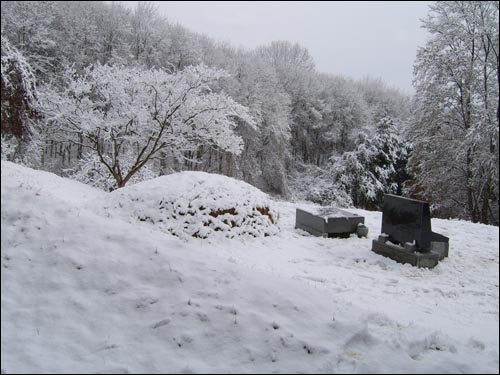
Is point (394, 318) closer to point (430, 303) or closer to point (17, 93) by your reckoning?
point (430, 303)

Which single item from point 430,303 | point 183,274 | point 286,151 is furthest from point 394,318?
point 286,151

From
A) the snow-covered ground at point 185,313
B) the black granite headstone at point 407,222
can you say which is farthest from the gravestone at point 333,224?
the snow-covered ground at point 185,313

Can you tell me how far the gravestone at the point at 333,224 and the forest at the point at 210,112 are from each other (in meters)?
3.27

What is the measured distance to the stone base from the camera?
7270 millimetres

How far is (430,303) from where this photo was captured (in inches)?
216

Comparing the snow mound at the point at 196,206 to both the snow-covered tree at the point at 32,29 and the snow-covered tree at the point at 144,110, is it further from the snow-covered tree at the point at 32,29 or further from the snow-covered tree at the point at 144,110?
the snow-covered tree at the point at 32,29

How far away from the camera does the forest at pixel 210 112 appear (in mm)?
10078

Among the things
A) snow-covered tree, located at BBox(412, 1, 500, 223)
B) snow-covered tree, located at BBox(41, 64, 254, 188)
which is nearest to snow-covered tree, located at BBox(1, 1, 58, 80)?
snow-covered tree, located at BBox(41, 64, 254, 188)

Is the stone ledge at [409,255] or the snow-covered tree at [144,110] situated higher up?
the snow-covered tree at [144,110]

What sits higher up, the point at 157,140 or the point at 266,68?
the point at 266,68

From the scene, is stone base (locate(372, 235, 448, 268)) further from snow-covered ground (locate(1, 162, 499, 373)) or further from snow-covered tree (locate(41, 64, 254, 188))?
snow-covered tree (locate(41, 64, 254, 188))

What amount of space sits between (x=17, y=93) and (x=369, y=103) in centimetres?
4100

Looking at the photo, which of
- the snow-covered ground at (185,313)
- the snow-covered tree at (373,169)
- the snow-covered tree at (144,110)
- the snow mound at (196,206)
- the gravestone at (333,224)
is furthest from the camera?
the snow-covered tree at (373,169)

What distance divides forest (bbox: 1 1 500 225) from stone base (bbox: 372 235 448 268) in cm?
223
